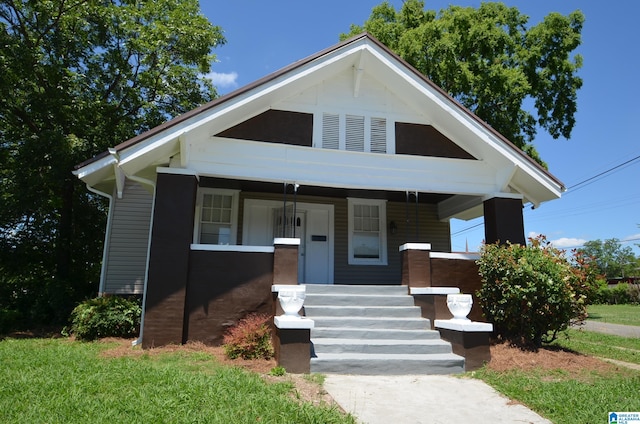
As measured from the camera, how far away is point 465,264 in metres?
9.31

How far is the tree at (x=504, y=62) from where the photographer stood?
62.0 ft

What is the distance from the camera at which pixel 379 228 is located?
12250mm

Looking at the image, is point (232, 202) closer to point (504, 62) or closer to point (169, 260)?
point (169, 260)

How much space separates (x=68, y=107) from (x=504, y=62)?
18.0m

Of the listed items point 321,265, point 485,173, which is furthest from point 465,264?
point 321,265

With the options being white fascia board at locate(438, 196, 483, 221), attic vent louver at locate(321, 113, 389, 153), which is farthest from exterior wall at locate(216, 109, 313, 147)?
white fascia board at locate(438, 196, 483, 221)

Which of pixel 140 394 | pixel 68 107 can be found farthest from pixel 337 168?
pixel 68 107

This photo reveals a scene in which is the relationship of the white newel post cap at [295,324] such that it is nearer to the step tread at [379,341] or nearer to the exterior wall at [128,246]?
the step tread at [379,341]

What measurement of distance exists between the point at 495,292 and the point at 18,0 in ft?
52.3

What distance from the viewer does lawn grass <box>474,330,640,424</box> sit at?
15.4 ft

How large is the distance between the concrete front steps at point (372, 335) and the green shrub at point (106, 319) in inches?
158

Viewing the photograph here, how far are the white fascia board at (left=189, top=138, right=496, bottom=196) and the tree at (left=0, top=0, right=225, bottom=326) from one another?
5780 millimetres

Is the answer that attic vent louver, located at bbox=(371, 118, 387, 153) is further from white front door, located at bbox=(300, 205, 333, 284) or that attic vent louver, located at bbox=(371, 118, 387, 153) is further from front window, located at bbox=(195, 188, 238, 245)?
front window, located at bbox=(195, 188, 238, 245)

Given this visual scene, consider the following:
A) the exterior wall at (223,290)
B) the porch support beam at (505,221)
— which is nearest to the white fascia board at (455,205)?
the porch support beam at (505,221)
